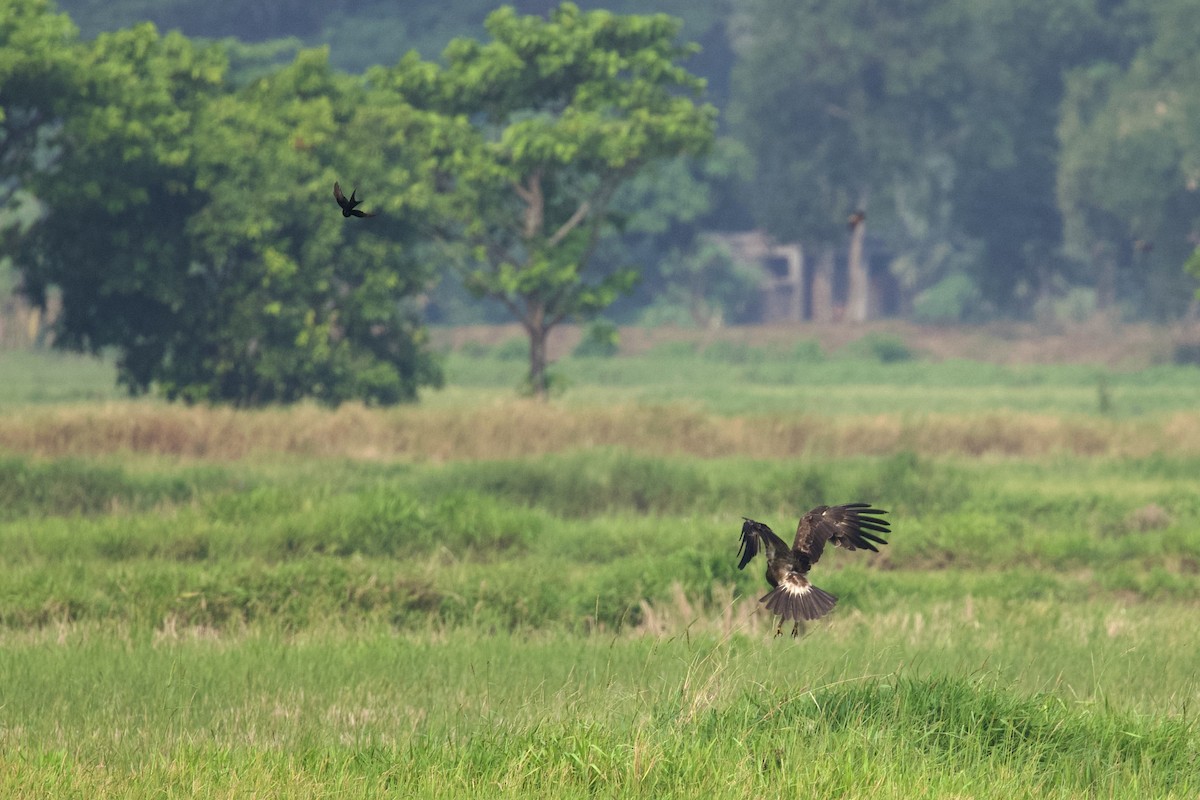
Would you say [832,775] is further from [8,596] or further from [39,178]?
[39,178]

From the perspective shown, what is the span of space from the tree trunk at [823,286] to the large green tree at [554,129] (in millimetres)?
41508

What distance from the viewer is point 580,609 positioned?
15250mm

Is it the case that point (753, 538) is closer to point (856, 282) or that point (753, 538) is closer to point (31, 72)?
point (31, 72)

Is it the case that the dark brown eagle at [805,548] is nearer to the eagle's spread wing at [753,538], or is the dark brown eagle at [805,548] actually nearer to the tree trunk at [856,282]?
the eagle's spread wing at [753,538]

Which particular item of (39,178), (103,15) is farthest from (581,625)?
(103,15)

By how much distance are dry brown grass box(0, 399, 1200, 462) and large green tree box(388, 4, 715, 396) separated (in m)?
5.22

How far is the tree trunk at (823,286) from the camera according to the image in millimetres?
80438

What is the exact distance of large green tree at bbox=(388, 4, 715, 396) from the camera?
3719 centimetres

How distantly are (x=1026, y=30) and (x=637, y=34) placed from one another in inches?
1527

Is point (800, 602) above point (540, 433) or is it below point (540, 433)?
above

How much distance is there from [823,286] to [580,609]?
6656 cm

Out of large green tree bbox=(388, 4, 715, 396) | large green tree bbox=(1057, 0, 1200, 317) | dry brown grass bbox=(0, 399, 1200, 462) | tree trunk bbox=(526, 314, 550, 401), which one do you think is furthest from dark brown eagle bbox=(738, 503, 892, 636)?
large green tree bbox=(1057, 0, 1200, 317)

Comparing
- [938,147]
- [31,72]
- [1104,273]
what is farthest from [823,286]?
[31,72]

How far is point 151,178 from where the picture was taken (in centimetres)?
3550
